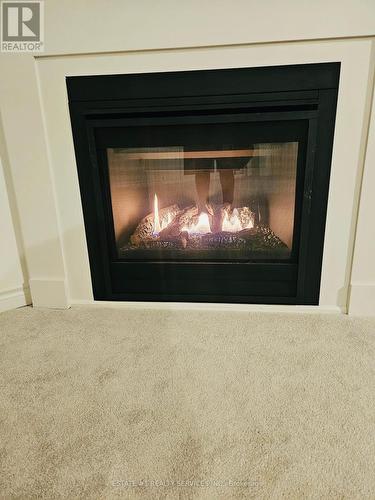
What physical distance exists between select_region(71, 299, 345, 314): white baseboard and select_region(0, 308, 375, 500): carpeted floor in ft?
0.17

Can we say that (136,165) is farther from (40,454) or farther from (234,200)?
(40,454)

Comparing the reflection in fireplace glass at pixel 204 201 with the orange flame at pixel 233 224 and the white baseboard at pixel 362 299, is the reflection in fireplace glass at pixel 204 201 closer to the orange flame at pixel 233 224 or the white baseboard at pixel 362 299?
the orange flame at pixel 233 224

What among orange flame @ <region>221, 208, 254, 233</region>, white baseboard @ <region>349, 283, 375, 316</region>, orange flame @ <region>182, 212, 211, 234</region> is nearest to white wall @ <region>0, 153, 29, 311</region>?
orange flame @ <region>182, 212, 211, 234</region>

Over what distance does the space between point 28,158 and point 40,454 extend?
116 centimetres

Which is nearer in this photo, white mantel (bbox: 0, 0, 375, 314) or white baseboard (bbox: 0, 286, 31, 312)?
white mantel (bbox: 0, 0, 375, 314)

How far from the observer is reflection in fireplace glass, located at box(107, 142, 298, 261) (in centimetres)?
148

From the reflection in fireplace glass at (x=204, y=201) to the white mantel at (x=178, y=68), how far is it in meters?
0.20

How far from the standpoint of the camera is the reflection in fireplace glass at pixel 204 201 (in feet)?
4.84

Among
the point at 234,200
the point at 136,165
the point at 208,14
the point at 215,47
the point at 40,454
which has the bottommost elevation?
the point at 40,454

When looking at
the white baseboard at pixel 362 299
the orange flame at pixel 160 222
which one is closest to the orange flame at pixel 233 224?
the orange flame at pixel 160 222

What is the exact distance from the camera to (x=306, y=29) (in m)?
1.20

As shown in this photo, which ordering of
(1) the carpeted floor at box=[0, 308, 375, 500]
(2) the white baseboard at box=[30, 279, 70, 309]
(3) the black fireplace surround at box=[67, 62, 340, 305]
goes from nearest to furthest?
1. (1) the carpeted floor at box=[0, 308, 375, 500]
2. (3) the black fireplace surround at box=[67, 62, 340, 305]
3. (2) the white baseboard at box=[30, 279, 70, 309]

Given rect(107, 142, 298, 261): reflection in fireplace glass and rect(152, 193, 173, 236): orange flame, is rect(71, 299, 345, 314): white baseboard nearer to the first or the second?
rect(107, 142, 298, 261): reflection in fireplace glass

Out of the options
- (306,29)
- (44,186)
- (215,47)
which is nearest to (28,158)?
(44,186)
